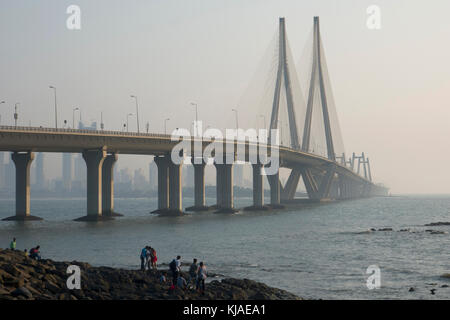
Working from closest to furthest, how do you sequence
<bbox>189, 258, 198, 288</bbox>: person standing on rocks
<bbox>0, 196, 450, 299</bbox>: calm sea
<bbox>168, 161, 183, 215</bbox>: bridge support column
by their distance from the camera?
<bbox>189, 258, 198, 288</bbox>: person standing on rocks
<bbox>0, 196, 450, 299</bbox>: calm sea
<bbox>168, 161, 183, 215</bbox>: bridge support column

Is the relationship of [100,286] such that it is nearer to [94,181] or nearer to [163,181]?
[94,181]

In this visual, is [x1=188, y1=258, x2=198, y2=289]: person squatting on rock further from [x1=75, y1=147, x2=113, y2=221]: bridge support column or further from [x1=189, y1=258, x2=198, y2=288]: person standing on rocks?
[x1=75, y1=147, x2=113, y2=221]: bridge support column

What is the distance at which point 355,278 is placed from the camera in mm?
42625

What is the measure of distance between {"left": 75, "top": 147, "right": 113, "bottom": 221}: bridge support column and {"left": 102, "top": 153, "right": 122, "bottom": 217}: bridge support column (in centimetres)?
639

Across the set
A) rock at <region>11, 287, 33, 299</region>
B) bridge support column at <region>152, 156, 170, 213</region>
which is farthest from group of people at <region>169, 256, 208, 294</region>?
bridge support column at <region>152, 156, 170, 213</region>

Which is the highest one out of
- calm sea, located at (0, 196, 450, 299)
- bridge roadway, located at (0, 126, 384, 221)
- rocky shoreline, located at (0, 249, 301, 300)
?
bridge roadway, located at (0, 126, 384, 221)

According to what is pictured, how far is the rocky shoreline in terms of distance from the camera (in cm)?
2902

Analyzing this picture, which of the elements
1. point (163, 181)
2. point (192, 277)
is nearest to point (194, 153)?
point (163, 181)

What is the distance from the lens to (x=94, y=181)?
310 feet

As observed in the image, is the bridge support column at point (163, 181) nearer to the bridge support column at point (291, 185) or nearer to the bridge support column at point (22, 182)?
the bridge support column at point (22, 182)

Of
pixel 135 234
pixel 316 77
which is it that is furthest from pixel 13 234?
pixel 316 77

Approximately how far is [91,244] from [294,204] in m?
116

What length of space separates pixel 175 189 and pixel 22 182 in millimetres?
28308

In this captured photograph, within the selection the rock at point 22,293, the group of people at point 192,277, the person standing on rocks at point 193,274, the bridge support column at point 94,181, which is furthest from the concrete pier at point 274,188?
the rock at point 22,293
